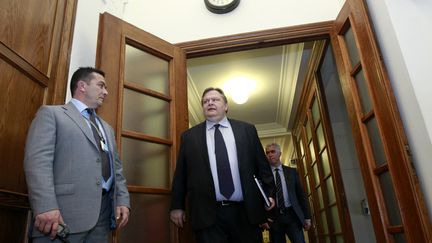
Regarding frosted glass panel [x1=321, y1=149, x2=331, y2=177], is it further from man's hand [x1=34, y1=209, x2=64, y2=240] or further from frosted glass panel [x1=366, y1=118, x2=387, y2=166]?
man's hand [x1=34, y1=209, x2=64, y2=240]

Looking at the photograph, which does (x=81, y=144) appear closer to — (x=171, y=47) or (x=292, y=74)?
(x=171, y=47)

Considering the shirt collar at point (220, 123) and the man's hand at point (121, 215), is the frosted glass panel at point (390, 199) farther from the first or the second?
the man's hand at point (121, 215)

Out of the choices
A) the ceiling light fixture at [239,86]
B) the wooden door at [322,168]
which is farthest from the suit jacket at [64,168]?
the ceiling light fixture at [239,86]

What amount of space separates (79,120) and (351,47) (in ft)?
5.68

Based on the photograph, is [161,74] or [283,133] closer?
[161,74]

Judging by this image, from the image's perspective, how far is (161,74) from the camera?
93.1 inches

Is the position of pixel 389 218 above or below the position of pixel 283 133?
below

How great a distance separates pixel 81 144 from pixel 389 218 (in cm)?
157

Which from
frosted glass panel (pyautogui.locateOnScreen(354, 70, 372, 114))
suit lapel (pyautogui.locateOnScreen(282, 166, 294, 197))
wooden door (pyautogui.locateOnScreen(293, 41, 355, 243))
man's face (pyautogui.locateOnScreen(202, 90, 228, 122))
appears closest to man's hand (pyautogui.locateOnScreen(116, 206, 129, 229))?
man's face (pyautogui.locateOnScreen(202, 90, 228, 122))

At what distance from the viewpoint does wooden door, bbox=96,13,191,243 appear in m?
1.91

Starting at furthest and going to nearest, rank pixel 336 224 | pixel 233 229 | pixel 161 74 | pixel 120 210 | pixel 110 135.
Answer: pixel 336 224 < pixel 161 74 < pixel 233 229 < pixel 110 135 < pixel 120 210

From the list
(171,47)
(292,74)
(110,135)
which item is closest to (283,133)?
(292,74)

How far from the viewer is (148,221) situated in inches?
75.3

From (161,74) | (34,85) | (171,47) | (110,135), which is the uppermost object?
(171,47)
